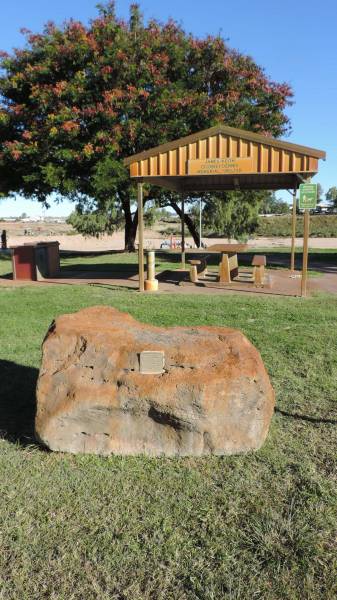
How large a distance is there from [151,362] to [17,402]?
1731 millimetres

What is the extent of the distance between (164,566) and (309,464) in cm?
142

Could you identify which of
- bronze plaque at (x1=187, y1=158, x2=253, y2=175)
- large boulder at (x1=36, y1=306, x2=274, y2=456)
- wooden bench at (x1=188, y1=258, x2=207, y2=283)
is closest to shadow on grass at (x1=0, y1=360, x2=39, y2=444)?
large boulder at (x1=36, y1=306, x2=274, y2=456)

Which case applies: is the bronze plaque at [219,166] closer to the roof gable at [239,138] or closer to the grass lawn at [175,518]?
the roof gable at [239,138]

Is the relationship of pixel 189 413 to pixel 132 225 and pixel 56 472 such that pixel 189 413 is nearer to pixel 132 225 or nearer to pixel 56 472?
pixel 56 472

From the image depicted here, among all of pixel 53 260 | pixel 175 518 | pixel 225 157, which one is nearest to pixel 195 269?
pixel 225 157

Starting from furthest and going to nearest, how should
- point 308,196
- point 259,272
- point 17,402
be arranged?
point 259,272 < point 308,196 < point 17,402

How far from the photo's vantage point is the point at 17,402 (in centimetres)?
462

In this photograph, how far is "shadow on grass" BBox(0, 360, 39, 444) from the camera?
13.1ft

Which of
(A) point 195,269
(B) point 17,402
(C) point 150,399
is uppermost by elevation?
(C) point 150,399

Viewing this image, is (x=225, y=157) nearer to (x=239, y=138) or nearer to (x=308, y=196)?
(x=239, y=138)

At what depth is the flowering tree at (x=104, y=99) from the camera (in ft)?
56.4

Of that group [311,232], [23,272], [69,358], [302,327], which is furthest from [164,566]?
[311,232]

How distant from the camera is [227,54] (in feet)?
64.3

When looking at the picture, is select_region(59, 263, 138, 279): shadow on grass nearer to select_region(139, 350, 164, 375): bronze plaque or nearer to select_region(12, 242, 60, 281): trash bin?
select_region(12, 242, 60, 281): trash bin
